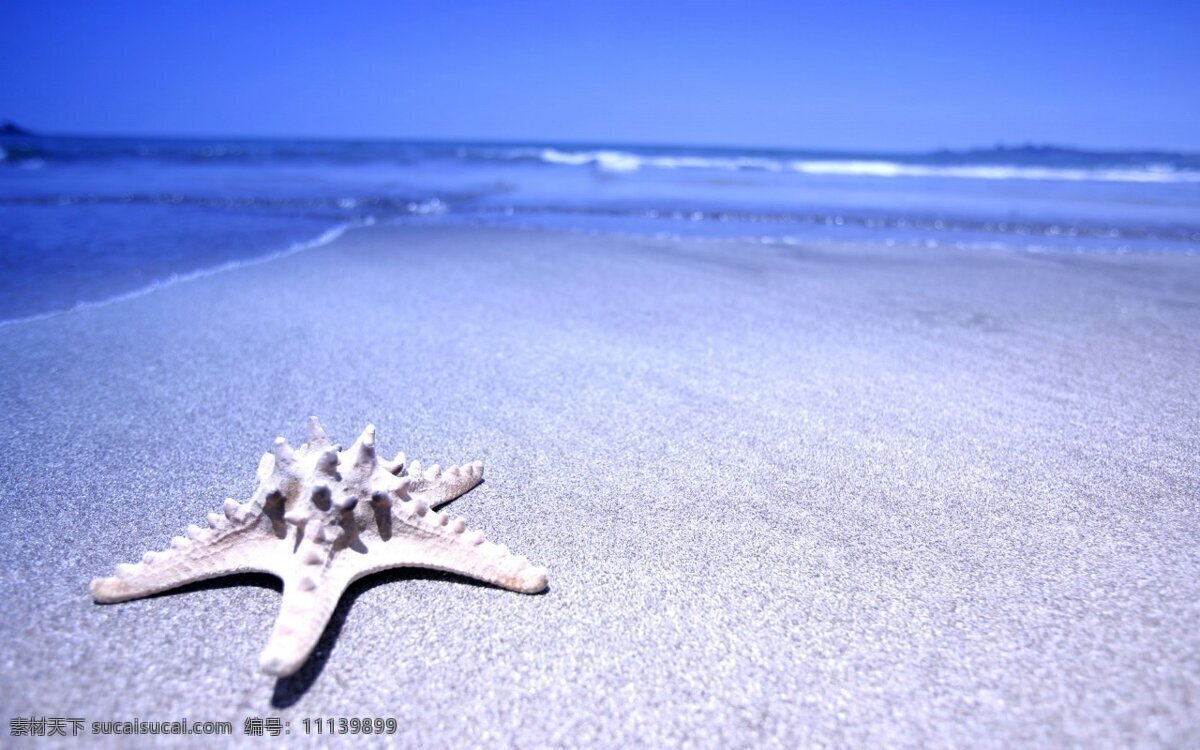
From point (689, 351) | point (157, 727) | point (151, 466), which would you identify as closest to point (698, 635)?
point (157, 727)

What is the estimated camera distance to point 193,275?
5910 mm

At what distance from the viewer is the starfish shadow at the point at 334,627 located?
5.41 ft

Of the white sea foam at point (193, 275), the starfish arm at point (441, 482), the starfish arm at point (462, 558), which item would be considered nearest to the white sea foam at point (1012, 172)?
the white sea foam at point (193, 275)

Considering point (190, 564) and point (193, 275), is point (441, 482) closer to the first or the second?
point (190, 564)

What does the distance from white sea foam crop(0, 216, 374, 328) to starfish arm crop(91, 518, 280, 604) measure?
3476mm

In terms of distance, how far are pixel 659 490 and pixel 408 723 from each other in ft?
4.04

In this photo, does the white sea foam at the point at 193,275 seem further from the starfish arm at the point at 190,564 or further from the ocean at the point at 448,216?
the starfish arm at the point at 190,564

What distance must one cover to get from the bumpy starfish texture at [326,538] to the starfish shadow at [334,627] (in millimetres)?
110

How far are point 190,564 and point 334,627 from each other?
16.4 inches

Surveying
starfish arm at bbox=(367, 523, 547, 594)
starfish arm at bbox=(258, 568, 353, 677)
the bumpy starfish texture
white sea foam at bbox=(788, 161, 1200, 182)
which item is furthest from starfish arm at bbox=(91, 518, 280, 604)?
white sea foam at bbox=(788, 161, 1200, 182)

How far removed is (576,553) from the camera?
2217 mm

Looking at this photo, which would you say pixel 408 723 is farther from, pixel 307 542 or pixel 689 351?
pixel 689 351

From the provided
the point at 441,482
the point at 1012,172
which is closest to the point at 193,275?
the point at 441,482

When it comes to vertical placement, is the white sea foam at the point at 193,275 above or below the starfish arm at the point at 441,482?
above
